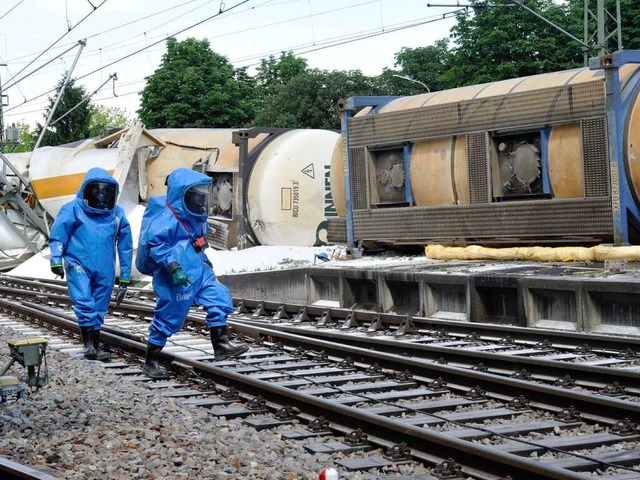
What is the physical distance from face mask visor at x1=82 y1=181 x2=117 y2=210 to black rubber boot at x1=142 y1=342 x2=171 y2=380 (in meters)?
2.00

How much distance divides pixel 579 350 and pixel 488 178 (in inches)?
202

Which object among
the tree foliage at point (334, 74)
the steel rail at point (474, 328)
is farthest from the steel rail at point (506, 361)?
the tree foliage at point (334, 74)

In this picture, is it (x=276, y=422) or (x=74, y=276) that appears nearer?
(x=276, y=422)

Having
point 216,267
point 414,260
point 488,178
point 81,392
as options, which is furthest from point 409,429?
point 216,267

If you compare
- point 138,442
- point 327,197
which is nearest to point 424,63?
point 327,197

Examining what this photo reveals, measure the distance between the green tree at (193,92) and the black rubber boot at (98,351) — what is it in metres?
48.0

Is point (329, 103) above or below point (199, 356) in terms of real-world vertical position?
above

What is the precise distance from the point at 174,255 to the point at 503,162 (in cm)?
704

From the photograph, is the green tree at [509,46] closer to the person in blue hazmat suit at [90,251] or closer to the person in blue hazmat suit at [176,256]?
the person in blue hazmat suit at [90,251]

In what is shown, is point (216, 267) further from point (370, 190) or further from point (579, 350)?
point (579, 350)

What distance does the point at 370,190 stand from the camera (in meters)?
17.0

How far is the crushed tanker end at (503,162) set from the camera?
1308 centimetres

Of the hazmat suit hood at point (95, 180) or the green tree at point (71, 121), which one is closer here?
the hazmat suit hood at point (95, 180)

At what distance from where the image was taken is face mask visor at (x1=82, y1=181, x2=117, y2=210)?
10.5 metres
